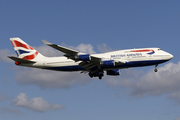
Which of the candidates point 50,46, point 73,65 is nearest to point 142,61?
point 73,65

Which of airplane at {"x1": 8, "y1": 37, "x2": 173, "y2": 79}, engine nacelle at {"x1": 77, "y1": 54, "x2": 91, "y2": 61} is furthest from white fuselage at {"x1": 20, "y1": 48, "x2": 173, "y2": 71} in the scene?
engine nacelle at {"x1": 77, "y1": 54, "x2": 91, "y2": 61}

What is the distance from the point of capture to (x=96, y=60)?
51406 mm

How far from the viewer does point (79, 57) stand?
49219mm

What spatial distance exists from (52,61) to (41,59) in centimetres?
274

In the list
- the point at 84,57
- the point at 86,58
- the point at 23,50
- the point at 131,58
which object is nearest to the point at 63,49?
the point at 84,57

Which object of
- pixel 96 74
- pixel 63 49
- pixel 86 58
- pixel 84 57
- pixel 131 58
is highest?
pixel 63 49

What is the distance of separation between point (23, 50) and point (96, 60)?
18091mm

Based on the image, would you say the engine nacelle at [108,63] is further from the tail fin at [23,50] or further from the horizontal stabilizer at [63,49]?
the tail fin at [23,50]

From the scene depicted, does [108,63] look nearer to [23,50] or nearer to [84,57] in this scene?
[84,57]

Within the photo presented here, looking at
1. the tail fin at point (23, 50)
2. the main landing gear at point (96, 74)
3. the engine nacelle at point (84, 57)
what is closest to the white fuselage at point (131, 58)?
the main landing gear at point (96, 74)

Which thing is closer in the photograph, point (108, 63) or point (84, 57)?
point (84, 57)

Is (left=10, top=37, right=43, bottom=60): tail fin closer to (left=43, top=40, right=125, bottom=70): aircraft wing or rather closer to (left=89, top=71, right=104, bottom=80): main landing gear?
(left=43, top=40, right=125, bottom=70): aircraft wing

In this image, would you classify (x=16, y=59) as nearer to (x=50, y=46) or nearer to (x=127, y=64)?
(x=50, y=46)

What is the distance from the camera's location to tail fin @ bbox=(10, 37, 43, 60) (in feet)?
192
